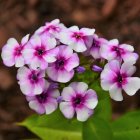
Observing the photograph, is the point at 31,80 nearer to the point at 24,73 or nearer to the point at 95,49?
the point at 24,73

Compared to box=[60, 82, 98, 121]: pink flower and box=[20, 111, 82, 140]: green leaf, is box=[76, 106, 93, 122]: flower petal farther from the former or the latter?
box=[20, 111, 82, 140]: green leaf

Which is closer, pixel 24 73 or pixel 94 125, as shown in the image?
pixel 24 73

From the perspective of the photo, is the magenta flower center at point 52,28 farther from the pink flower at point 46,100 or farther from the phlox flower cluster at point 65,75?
the pink flower at point 46,100

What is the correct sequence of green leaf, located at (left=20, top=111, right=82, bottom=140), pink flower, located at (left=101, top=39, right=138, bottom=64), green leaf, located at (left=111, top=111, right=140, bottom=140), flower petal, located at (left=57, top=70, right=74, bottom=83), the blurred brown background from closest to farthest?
flower petal, located at (left=57, top=70, right=74, bottom=83) → pink flower, located at (left=101, top=39, right=138, bottom=64) → green leaf, located at (left=111, top=111, right=140, bottom=140) → green leaf, located at (left=20, top=111, right=82, bottom=140) → the blurred brown background

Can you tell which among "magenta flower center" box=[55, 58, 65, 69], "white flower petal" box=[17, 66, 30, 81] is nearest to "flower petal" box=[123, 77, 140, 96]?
"magenta flower center" box=[55, 58, 65, 69]

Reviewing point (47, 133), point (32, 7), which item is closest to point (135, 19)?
point (32, 7)

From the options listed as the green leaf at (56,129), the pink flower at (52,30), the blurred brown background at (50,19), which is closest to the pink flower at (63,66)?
the pink flower at (52,30)

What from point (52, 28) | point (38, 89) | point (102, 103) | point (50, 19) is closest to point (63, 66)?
point (38, 89)
